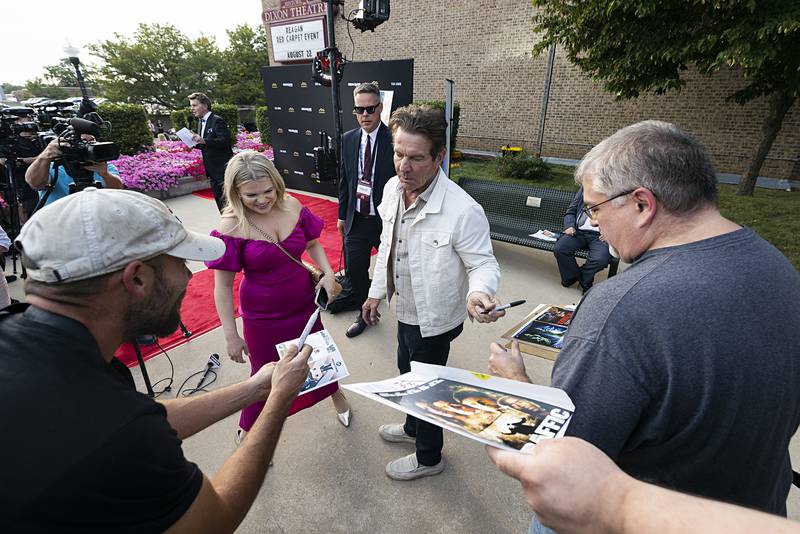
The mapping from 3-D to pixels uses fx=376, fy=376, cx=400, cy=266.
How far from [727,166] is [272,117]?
42.9ft

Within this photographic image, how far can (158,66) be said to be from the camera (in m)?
28.9

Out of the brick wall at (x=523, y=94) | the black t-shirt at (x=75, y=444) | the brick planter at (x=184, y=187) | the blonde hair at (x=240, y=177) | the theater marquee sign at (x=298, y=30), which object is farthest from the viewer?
the theater marquee sign at (x=298, y=30)

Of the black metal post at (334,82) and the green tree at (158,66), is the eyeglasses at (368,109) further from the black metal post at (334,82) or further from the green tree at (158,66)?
the green tree at (158,66)

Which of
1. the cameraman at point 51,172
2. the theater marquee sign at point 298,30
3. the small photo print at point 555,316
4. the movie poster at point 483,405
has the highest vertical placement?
the theater marquee sign at point 298,30

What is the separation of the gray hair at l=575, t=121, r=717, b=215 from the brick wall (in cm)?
1102

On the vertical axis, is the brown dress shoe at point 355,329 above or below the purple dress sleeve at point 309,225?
below

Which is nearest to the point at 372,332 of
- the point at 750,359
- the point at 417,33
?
the point at 750,359

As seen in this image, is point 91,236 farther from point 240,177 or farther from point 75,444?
point 240,177

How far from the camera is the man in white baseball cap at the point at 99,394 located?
0.73 meters

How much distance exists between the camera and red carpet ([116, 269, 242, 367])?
3.62 meters

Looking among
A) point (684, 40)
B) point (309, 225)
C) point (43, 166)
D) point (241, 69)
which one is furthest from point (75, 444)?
point (241, 69)

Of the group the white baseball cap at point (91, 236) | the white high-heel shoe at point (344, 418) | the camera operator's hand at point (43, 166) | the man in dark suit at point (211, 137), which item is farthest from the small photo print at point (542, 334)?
the man in dark suit at point (211, 137)

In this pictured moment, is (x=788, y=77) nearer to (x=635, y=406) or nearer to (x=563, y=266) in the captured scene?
(x=563, y=266)

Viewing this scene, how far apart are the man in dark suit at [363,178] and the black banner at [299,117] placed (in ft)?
14.3
